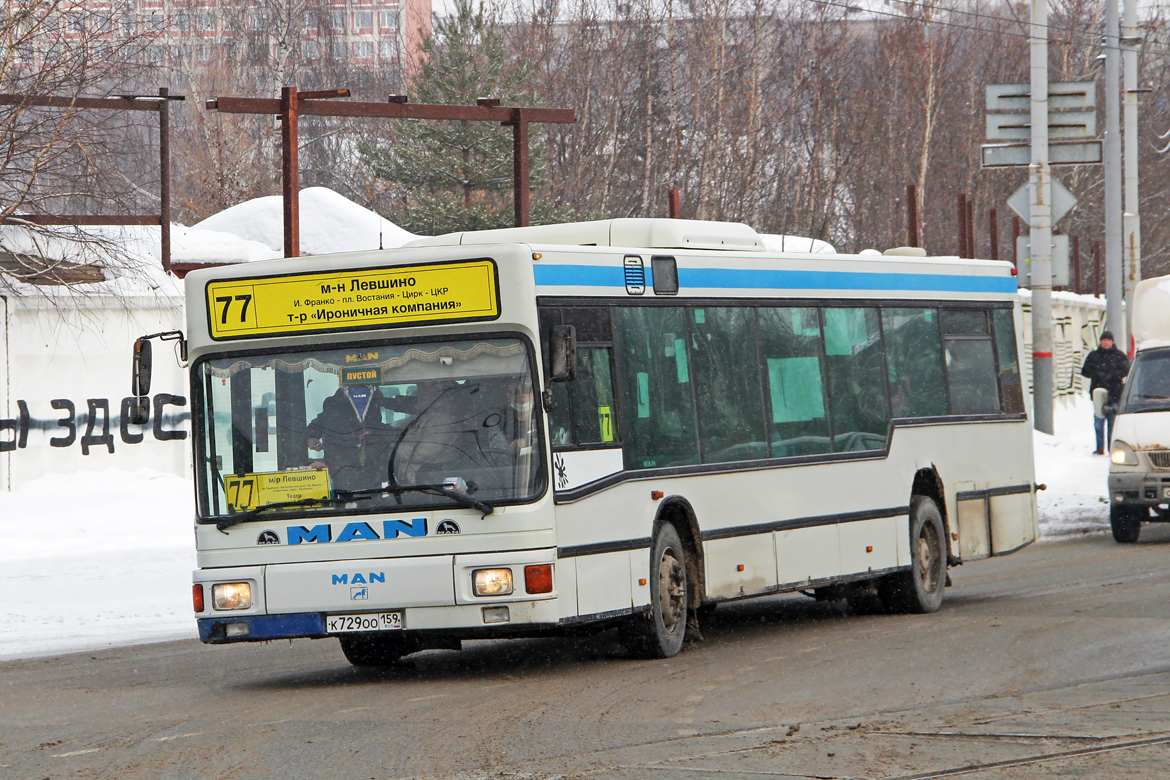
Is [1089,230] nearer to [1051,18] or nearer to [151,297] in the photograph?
[1051,18]

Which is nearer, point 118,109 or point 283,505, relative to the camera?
point 283,505

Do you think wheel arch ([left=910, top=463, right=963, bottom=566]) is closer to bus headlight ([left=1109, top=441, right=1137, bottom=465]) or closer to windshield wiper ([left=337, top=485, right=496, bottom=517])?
windshield wiper ([left=337, top=485, right=496, bottom=517])

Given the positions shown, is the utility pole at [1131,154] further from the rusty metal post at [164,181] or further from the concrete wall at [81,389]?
the concrete wall at [81,389]

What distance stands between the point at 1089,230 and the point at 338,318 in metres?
64.8

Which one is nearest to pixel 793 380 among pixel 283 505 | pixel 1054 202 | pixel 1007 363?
pixel 1007 363

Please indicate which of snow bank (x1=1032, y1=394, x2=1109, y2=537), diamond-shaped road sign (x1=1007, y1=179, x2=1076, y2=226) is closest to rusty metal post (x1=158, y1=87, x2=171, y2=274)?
snow bank (x1=1032, y1=394, x2=1109, y2=537)

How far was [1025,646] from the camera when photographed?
411 inches

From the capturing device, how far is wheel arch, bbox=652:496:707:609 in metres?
10.8

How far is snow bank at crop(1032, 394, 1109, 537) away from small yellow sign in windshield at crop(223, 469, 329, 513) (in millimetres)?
12278

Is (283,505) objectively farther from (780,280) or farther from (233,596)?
(780,280)

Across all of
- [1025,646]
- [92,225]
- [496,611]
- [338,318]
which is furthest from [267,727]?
[92,225]

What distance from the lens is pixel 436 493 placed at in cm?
944

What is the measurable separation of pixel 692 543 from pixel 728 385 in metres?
1.12

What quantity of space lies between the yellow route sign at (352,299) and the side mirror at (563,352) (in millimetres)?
414
